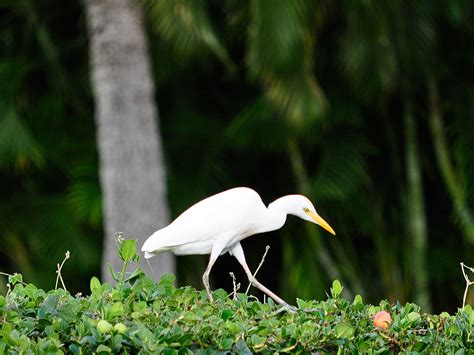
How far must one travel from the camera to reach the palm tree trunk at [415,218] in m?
9.89

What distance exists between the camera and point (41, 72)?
11367mm

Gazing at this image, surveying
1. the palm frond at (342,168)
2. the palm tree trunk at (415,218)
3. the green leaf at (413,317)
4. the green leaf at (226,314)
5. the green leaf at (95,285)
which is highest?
the green leaf at (95,285)

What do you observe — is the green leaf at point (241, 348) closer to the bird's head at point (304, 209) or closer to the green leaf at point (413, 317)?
the green leaf at point (413, 317)

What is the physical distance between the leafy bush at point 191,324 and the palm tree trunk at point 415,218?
6.16m

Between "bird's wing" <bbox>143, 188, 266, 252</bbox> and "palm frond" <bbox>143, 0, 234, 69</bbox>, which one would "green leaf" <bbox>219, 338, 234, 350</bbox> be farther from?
"palm frond" <bbox>143, 0, 234, 69</bbox>

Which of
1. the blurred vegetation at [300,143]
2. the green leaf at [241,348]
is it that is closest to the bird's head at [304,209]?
the green leaf at [241,348]

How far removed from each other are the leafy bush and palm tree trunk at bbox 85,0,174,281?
418cm

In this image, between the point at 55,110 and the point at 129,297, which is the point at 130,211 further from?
the point at 129,297

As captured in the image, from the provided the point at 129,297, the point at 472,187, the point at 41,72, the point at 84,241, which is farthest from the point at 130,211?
the point at 129,297

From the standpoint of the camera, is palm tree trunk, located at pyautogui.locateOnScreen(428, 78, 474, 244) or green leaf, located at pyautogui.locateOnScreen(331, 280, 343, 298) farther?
palm tree trunk, located at pyautogui.locateOnScreen(428, 78, 474, 244)

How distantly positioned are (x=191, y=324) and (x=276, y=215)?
1188 mm

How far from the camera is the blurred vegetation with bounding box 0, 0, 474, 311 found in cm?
950

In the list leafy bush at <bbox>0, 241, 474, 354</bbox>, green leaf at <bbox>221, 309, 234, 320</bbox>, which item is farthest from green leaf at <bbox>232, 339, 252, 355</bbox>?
green leaf at <bbox>221, 309, 234, 320</bbox>

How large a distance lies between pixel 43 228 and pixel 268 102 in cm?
267
